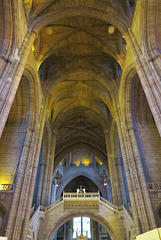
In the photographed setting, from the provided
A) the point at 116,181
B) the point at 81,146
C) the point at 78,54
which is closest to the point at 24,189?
the point at 116,181

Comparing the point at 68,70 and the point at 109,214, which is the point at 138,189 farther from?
the point at 68,70

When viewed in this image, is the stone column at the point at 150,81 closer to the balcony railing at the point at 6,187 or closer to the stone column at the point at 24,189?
the stone column at the point at 24,189

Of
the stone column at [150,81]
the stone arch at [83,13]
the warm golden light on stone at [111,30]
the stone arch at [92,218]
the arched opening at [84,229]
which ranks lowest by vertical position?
the stone arch at [92,218]

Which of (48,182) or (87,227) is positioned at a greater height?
(48,182)

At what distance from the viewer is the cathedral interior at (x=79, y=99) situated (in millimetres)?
8555

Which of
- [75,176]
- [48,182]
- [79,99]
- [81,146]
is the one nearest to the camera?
[48,182]

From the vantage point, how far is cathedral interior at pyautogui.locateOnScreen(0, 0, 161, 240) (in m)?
8.55

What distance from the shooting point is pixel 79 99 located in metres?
21.5

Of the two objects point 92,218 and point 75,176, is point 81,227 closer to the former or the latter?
point 75,176

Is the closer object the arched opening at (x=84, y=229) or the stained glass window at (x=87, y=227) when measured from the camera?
the arched opening at (x=84, y=229)

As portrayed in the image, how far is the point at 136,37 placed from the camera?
9.74 m

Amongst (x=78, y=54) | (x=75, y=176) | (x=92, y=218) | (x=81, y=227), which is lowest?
(x=92, y=218)

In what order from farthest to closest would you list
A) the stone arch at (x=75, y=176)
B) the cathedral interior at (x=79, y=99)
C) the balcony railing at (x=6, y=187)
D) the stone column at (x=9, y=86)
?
1. the stone arch at (x=75, y=176)
2. the balcony railing at (x=6, y=187)
3. the cathedral interior at (x=79, y=99)
4. the stone column at (x=9, y=86)

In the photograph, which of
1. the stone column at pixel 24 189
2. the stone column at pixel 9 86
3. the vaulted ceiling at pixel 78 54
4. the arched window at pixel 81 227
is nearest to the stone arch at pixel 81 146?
the vaulted ceiling at pixel 78 54
